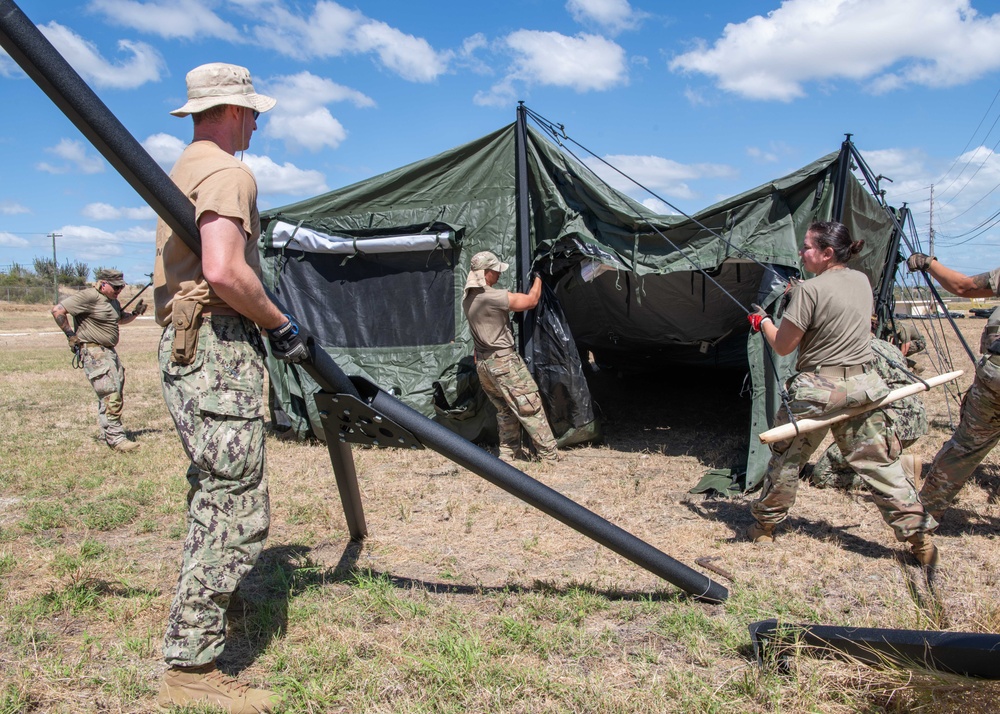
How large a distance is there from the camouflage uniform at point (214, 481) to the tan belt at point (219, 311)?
0.01 meters

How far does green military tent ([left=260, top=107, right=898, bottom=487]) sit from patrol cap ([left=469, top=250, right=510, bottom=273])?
286 mm

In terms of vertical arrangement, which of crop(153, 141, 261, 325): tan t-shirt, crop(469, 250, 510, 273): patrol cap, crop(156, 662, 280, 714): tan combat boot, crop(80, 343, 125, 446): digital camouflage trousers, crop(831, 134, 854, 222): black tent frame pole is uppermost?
crop(831, 134, 854, 222): black tent frame pole

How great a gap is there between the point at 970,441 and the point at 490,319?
11.8ft

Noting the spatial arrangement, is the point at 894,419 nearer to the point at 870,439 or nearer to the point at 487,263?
the point at 870,439

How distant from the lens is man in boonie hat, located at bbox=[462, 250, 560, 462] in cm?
639

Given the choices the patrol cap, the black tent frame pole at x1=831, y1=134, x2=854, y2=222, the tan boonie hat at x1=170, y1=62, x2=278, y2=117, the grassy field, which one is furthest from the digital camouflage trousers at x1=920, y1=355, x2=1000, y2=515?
the tan boonie hat at x1=170, y1=62, x2=278, y2=117

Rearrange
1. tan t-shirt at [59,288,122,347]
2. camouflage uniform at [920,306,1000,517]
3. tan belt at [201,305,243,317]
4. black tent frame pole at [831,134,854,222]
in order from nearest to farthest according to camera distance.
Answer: tan belt at [201,305,243,317], camouflage uniform at [920,306,1000,517], black tent frame pole at [831,134,854,222], tan t-shirt at [59,288,122,347]

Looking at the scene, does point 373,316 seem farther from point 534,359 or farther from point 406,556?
point 406,556

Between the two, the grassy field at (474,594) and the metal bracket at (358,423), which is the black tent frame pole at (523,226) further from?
the metal bracket at (358,423)

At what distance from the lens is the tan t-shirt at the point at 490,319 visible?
634cm

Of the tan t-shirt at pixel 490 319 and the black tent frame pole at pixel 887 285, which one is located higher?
the black tent frame pole at pixel 887 285

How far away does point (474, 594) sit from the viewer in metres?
3.58

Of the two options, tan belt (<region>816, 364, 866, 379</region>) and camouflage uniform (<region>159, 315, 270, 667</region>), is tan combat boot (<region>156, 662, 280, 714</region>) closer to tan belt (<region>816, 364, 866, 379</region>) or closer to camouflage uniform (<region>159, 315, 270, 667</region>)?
camouflage uniform (<region>159, 315, 270, 667</region>)

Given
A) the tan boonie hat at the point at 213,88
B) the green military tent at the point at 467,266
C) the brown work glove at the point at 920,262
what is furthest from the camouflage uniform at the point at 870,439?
the tan boonie hat at the point at 213,88
